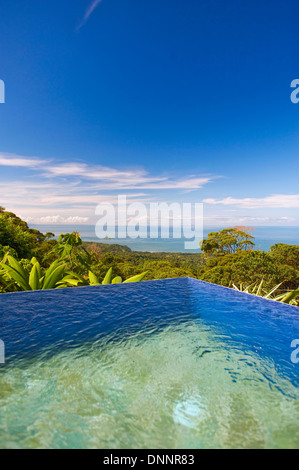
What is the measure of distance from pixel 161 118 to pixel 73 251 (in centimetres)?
1431

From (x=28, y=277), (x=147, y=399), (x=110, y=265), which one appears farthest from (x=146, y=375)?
(x=110, y=265)

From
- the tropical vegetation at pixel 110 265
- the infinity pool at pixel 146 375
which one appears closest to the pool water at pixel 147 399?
the infinity pool at pixel 146 375

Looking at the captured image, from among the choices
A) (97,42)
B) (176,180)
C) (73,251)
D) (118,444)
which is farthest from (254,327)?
(176,180)

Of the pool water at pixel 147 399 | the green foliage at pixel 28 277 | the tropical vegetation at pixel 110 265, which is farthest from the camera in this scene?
the tropical vegetation at pixel 110 265

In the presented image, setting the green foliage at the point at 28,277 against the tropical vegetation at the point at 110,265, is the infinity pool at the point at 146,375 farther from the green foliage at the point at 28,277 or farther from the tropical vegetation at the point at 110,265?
the tropical vegetation at the point at 110,265

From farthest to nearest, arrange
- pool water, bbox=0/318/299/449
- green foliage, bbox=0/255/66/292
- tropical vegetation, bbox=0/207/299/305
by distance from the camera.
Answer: tropical vegetation, bbox=0/207/299/305 < green foliage, bbox=0/255/66/292 < pool water, bbox=0/318/299/449

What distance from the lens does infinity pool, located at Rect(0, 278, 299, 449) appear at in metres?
1.41

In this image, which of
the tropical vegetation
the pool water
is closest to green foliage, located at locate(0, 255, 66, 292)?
the tropical vegetation

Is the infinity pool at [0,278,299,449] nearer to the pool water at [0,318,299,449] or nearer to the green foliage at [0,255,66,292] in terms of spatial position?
the pool water at [0,318,299,449]

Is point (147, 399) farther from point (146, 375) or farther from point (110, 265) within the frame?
point (110, 265)

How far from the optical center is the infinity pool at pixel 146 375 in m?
1.41

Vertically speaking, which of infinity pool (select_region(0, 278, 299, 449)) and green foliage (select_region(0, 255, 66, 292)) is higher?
green foliage (select_region(0, 255, 66, 292))

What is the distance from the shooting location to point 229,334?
9.42 feet
